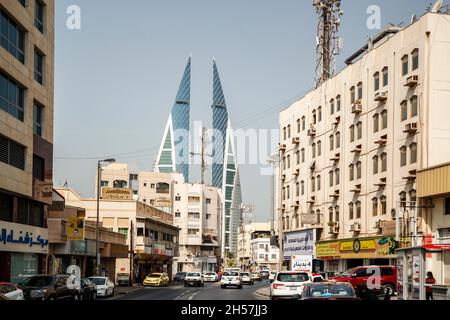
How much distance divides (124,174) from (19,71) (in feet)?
387

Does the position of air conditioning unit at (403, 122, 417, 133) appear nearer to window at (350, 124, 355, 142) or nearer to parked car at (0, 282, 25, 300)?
window at (350, 124, 355, 142)

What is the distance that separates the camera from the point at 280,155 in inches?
3056

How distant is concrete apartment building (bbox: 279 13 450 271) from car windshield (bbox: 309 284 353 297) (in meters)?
28.0

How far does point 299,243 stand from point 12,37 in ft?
137

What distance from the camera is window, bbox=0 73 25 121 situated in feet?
128

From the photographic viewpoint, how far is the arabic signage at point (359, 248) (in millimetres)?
49594

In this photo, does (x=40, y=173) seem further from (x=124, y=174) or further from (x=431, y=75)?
(x=124, y=174)

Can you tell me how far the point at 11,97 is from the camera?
4062 centimetres

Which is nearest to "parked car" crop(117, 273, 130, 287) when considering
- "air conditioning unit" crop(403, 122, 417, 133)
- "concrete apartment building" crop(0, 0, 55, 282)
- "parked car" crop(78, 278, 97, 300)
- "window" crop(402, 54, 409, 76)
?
"concrete apartment building" crop(0, 0, 55, 282)

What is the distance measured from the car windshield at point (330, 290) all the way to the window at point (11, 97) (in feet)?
86.2

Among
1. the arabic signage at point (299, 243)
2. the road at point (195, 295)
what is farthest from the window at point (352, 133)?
the road at point (195, 295)

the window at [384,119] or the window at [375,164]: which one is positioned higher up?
the window at [384,119]

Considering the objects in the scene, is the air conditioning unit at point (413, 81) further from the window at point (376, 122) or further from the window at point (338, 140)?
the window at point (338, 140)
